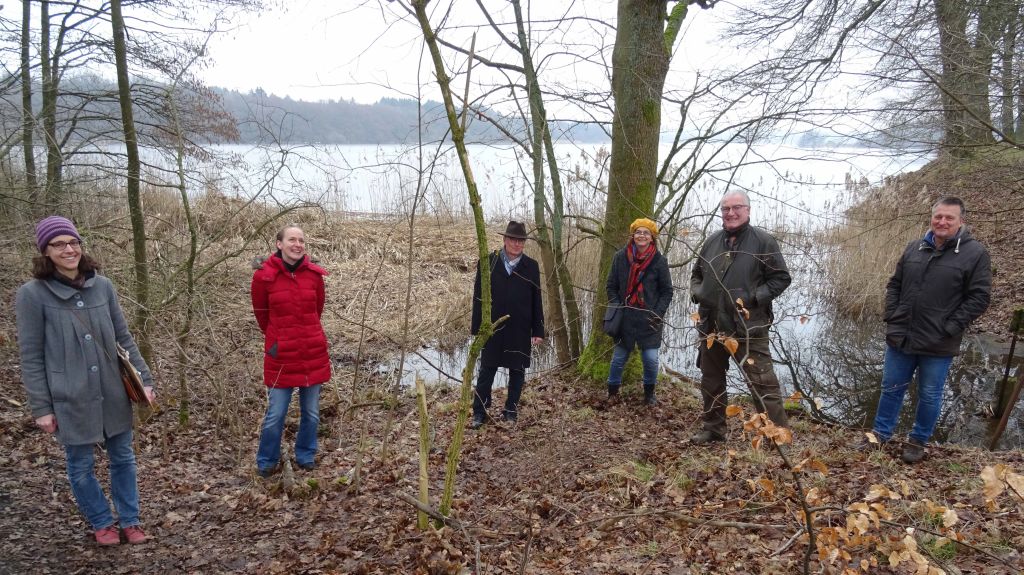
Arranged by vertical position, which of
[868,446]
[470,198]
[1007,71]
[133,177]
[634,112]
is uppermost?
[1007,71]

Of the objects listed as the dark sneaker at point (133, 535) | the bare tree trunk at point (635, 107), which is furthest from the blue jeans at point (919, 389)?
the dark sneaker at point (133, 535)

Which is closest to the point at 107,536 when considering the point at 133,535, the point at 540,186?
the point at 133,535

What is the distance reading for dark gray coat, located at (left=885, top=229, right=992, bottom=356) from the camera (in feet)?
13.6

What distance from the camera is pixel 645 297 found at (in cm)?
526

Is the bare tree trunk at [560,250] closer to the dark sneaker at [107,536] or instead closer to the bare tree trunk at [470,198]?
the bare tree trunk at [470,198]

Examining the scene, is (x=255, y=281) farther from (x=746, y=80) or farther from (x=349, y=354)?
(x=349, y=354)

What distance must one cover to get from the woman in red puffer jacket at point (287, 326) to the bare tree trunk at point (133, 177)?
5.32 feet

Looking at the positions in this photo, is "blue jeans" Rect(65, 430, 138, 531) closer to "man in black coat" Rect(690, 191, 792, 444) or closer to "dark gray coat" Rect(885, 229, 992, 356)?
"man in black coat" Rect(690, 191, 792, 444)

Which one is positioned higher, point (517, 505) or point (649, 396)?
point (649, 396)

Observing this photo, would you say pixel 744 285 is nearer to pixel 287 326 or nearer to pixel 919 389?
pixel 919 389

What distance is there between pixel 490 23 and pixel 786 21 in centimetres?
374

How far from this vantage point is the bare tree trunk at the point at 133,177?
5.06 metres

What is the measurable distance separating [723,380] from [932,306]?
1.43 m

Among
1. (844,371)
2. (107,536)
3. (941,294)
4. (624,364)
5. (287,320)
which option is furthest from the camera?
(844,371)
